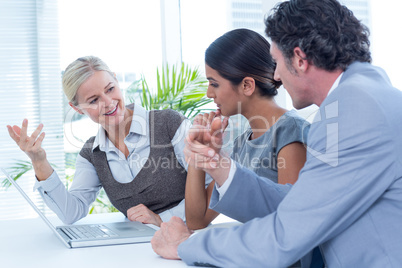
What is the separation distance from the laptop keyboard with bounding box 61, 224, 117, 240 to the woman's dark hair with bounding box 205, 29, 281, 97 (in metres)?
0.77

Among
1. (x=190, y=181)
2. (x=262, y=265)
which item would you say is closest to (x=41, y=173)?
(x=190, y=181)

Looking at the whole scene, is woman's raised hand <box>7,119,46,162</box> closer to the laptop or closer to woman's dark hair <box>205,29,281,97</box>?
the laptop

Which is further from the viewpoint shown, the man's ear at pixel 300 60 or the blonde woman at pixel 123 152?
the blonde woman at pixel 123 152

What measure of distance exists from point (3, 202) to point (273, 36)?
3711 mm

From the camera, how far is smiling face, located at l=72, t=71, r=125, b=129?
2.24 meters

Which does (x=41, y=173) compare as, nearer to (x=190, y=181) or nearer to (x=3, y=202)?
(x=190, y=181)

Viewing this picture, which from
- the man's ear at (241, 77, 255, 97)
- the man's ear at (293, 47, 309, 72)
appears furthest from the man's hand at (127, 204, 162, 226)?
the man's ear at (293, 47, 309, 72)

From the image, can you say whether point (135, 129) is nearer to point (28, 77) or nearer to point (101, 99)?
point (101, 99)

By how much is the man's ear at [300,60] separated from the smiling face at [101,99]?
Answer: 3.92ft

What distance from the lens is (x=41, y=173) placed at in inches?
77.5

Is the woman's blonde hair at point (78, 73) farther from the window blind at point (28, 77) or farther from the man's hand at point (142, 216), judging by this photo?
the window blind at point (28, 77)

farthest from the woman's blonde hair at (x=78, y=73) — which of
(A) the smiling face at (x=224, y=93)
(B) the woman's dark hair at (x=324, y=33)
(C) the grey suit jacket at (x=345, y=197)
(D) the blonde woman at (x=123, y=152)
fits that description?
(C) the grey suit jacket at (x=345, y=197)

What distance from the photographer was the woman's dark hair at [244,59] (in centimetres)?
185

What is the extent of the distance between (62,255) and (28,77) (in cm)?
326
